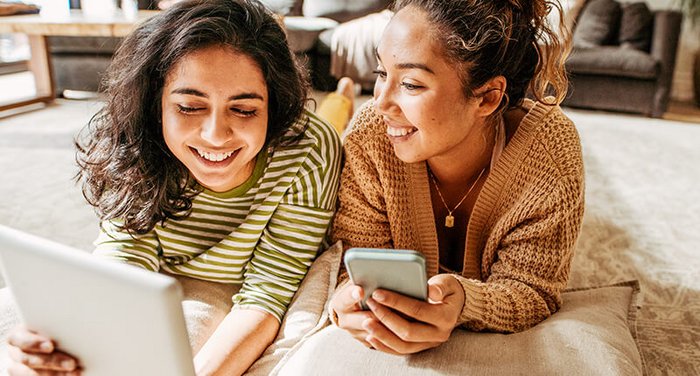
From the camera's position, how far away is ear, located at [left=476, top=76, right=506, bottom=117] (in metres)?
1.07

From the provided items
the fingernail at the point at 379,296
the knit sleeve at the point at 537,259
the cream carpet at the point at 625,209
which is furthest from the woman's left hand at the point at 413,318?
the cream carpet at the point at 625,209

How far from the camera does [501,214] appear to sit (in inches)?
44.6

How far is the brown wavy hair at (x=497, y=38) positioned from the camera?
1.02m

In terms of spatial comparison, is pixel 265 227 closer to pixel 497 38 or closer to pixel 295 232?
pixel 295 232

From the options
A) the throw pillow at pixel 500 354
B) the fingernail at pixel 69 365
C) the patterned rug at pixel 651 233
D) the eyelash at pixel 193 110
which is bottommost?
the patterned rug at pixel 651 233

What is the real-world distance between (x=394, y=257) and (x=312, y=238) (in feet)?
1.66

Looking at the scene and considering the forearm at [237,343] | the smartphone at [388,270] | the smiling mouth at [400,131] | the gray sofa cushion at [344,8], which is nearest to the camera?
the smartphone at [388,270]

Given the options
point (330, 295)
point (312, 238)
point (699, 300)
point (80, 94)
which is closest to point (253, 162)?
point (312, 238)

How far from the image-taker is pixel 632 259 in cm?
183

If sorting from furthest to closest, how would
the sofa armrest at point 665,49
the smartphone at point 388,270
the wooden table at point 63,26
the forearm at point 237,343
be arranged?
1. the sofa armrest at point 665,49
2. the wooden table at point 63,26
3. the forearm at point 237,343
4. the smartphone at point 388,270

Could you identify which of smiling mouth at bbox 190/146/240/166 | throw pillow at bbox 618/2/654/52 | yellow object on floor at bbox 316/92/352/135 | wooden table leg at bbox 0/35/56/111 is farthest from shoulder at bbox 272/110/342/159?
throw pillow at bbox 618/2/654/52

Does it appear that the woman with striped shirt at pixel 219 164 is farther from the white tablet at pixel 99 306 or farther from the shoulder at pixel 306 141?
the white tablet at pixel 99 306

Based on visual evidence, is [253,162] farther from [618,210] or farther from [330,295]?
[618,210]

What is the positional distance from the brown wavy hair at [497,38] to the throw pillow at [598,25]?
10.3ft
